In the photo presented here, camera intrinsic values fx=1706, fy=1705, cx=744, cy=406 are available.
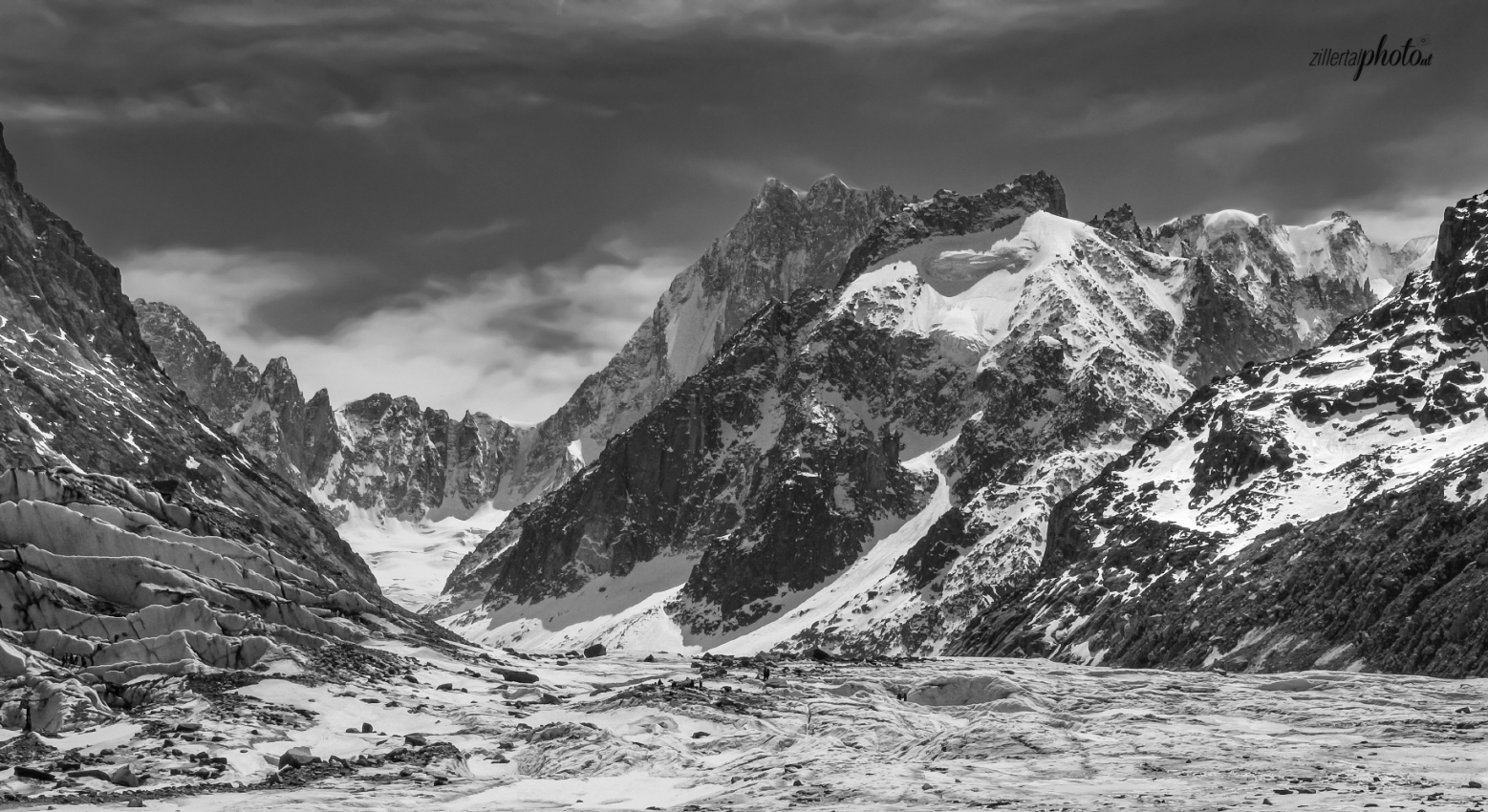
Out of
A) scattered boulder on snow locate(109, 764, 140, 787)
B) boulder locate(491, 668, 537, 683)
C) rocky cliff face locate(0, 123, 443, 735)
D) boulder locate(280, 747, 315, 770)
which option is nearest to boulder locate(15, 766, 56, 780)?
scattered boulder on snow locate(109, 764, 140, 787)

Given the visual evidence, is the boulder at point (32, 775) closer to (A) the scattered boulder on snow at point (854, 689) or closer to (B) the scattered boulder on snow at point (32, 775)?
(B) the scattered boulder on snow at point (32, 775)

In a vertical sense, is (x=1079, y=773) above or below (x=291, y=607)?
below

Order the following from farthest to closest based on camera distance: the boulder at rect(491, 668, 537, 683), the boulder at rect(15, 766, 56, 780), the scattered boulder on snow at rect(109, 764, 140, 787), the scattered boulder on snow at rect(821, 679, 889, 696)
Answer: the boulder at rect(491, 668, 537, 683), the scattered boulder on snow at rect(821, 679, 889, 696), the scattered boulder on snow at rect(109, 764, 140, 787), the boulder at rect(15, 766, 56, 780)

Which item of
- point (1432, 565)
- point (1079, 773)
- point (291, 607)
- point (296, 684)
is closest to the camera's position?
point (1079, 773)

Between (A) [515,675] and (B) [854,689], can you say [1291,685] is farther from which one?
(A) [515,675]

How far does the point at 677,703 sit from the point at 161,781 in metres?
22.9

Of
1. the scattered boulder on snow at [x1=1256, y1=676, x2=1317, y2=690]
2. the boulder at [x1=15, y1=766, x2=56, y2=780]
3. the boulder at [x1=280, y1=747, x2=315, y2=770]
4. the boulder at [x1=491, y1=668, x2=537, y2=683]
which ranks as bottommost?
the scattered boulder on snow at [x1=1256, y1=676, x2=1317, y2=690]

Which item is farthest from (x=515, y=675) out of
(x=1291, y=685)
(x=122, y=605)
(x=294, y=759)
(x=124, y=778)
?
(x=1291, y=685)

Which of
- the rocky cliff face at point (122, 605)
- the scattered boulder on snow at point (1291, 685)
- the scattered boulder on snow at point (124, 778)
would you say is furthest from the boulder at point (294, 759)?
the scattered boulder on snow at point (1291, 685)

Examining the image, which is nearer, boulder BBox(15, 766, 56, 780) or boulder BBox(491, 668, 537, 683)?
boulder BBox(15, 766, 56, 780)

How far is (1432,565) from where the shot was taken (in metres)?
155

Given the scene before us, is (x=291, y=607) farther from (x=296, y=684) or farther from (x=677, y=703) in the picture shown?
(x=677, y=703)

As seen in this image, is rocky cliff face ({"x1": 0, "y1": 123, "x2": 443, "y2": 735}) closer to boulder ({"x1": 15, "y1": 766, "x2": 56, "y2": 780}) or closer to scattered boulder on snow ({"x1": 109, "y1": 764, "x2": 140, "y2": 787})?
scattered boulder on snow ({"x1": 109, "y1": 764, "x2": 140, "y2": 787})

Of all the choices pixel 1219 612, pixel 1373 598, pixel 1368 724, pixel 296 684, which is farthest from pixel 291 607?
pixel 1219 612
